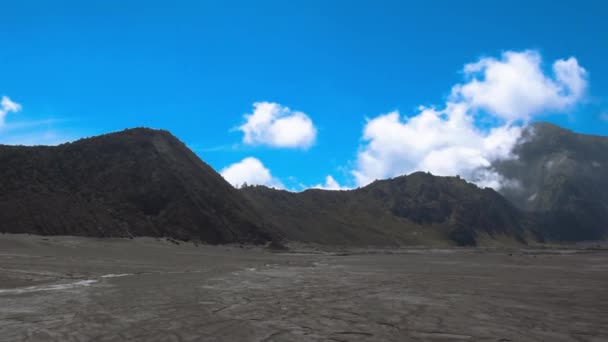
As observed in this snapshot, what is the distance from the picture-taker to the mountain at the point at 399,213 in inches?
3351

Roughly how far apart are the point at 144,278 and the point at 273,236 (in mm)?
42791

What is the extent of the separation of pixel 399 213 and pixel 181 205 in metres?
81.9

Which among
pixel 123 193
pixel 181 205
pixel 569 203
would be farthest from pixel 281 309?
pixel 569 203

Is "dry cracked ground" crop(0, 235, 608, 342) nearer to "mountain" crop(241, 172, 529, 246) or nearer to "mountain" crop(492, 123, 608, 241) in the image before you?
"mountain" crop(241, 172, 529, 246)

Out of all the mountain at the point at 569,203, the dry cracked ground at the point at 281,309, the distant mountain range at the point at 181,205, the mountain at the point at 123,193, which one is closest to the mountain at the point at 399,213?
the distant mountain range at the point at 181,205

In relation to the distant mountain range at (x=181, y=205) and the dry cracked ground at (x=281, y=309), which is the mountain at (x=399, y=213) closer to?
the distant mountain range at (x=181, y=205)

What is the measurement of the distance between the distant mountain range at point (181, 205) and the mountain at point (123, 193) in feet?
0.36

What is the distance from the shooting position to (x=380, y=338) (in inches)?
273

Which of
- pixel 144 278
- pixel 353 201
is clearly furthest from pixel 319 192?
pixel 144 278

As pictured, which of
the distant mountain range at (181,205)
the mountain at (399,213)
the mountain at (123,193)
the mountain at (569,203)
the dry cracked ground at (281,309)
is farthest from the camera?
the mountain at (569,203)

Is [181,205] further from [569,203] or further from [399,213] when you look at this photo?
[569,203]

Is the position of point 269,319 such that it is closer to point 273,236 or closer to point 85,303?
point 85,303

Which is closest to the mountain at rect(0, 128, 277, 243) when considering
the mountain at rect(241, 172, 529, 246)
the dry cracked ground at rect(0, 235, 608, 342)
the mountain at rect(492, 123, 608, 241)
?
the mountain at rect(241, 172, 529, 246)

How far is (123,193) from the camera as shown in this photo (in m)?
50.0
